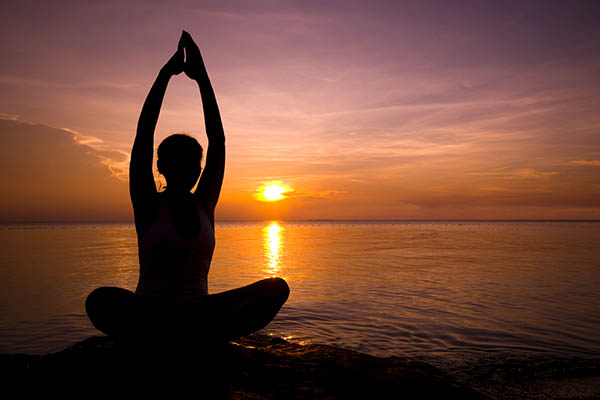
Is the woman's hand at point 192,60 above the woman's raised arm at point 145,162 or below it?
above

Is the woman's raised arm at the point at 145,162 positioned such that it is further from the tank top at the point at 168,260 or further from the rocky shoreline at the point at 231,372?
the rocky shoreline at the point at 231,372

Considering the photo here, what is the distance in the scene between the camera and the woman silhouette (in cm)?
261

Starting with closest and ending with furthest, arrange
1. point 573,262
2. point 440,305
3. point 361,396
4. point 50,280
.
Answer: point 361,396, point 440,305, point 50,280, point 573,262

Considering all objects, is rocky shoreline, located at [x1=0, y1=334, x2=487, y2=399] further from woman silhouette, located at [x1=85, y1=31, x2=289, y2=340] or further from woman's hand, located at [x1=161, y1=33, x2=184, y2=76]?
woman's hand, located at [x1=161, y1=33, x2=184, y2=76]

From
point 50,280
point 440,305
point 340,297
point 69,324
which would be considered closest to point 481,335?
point 440,305

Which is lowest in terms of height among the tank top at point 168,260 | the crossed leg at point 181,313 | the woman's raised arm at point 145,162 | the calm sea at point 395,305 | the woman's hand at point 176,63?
the calm sea at point 395,305

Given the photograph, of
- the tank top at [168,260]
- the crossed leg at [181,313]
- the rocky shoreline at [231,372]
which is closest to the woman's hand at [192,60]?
the tank top at [168,260]

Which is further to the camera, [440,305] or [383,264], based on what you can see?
[383,264]

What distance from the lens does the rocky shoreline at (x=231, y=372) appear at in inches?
106

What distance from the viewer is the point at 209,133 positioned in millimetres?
3463

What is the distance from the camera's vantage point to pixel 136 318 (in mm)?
2621

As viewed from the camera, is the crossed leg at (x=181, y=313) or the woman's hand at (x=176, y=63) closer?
the crossed leg at (x=181, y=313)

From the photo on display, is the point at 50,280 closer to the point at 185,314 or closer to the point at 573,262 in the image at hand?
the point at 185,314

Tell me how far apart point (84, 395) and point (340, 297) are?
883cm
